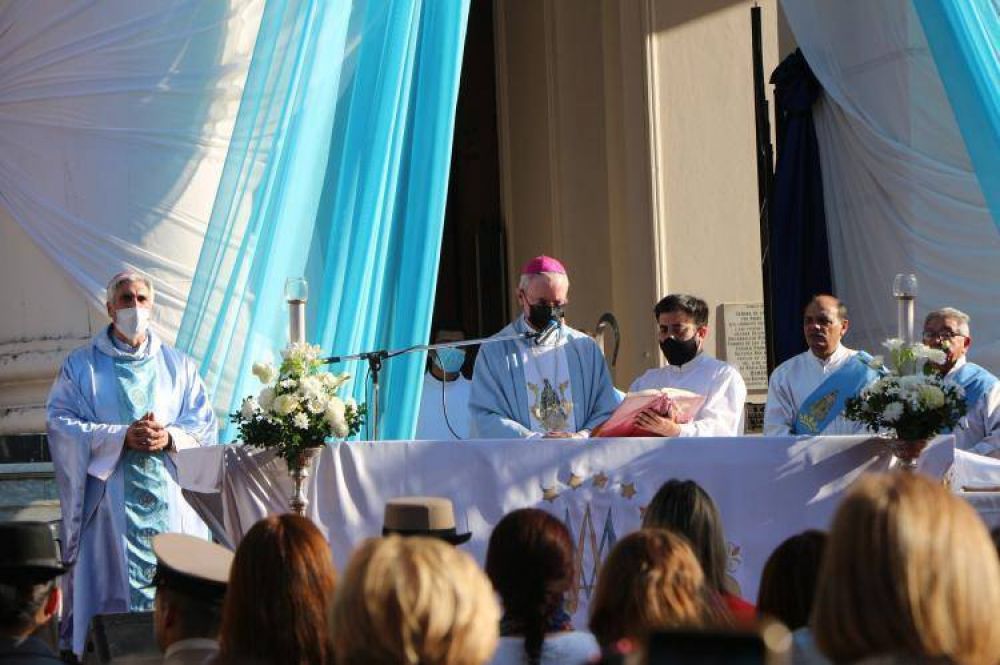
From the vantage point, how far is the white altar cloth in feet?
21.1

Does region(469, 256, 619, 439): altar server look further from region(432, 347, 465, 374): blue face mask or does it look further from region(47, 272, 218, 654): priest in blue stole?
region(47, 272, 218, 654): priest in blue stole

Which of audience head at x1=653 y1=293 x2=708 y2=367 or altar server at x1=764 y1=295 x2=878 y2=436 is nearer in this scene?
altar server at x1=764 y1=295 x2=878 y2=436

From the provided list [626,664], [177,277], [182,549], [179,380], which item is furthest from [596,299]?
[626,664]

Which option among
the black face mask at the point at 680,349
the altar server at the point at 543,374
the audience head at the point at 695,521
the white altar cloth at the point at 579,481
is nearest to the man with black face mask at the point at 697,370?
the black face mask at the point at 680,349

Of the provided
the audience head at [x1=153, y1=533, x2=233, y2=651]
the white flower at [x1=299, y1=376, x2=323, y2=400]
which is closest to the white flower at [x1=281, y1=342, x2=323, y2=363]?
the white flower at [x1=299, y1=376, x2=323, y2=400]

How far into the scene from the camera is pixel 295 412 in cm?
648

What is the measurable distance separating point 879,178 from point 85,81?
4.62 m

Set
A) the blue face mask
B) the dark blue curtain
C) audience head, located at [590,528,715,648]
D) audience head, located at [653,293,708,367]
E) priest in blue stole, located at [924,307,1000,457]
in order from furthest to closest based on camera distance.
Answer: the dark blue curtain → the blue face mask → priest in blue stole, located at [924,307,1000,457] → audience head, located at [653,293,708,367] → audience head, located at [590,528,715,648]

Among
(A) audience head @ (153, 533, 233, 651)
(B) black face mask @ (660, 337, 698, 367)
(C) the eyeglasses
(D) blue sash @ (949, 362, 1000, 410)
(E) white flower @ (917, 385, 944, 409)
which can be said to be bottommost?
(A) audience head @ (153, 533, 233, 651)

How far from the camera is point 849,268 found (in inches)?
411

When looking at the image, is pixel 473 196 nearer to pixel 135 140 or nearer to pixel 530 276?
pixel 135 140

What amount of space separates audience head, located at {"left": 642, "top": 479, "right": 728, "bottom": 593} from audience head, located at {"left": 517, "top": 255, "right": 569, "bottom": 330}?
3337mm

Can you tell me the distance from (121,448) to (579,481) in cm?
225

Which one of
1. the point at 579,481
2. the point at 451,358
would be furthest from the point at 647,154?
the point at 579,481
